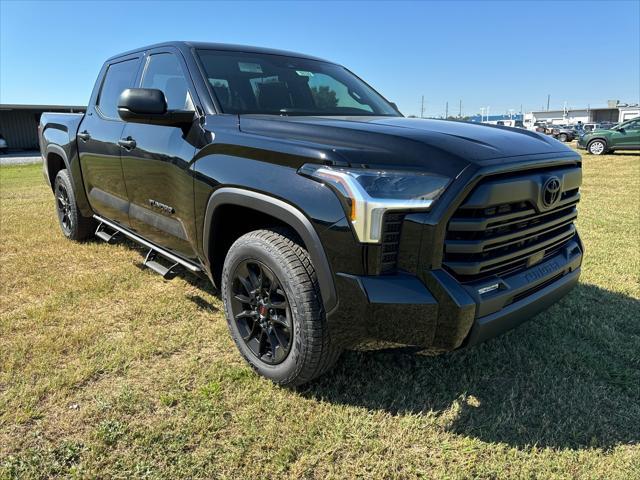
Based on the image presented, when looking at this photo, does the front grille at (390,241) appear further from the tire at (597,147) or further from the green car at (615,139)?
the tire at (597,147)

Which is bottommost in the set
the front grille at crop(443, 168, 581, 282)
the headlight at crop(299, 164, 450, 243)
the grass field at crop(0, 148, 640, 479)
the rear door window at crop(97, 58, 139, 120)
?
the grass field at crop(0, 148, 640, 479)

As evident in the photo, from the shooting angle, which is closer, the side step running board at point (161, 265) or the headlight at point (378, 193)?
the headlight at point (378, 193)

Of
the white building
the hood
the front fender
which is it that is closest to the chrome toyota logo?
the hood

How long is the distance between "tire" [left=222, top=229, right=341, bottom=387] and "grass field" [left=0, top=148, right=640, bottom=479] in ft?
0.55

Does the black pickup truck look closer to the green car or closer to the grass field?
the grass field

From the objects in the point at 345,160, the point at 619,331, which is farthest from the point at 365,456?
the point at 619,331

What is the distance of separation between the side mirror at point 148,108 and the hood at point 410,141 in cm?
44

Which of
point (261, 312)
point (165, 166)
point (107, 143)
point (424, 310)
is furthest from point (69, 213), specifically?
point (424, 310)

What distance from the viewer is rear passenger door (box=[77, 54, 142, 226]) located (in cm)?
404

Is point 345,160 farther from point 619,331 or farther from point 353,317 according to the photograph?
point 619,331

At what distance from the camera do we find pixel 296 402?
2.56 meters

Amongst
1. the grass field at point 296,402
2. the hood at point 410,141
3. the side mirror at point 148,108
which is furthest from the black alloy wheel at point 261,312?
the side mirror at point 148,108

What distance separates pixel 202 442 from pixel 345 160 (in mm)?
1453

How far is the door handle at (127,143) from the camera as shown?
11.9 ft
